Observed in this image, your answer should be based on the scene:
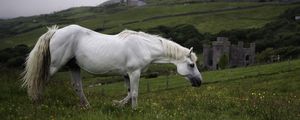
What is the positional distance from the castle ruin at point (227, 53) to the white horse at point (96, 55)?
330 ft

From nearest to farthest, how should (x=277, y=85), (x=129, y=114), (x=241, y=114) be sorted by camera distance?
(x=129, y=114), (x=241, y=114), (x=277, y=85)

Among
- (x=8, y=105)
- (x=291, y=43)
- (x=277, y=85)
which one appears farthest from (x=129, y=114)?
(x=291, y=43)

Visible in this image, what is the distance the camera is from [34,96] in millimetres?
12281

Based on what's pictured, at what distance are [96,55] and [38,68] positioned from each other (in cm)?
162

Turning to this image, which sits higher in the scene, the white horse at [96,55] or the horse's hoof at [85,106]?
the white horse at [96,55]

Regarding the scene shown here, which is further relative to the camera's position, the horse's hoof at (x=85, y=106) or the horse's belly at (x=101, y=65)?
the horse's belly at (x=101, y=65)

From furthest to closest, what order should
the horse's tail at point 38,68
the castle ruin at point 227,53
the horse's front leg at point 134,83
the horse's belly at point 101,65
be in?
the castle ruin at point 227,53 → the horse's belly at point 101,65 → the horse's front leg at point 134,83 → the horse's tail at point 38,68

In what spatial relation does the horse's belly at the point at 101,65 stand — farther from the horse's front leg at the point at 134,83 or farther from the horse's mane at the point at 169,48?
the horse's mane at the point at 169,48

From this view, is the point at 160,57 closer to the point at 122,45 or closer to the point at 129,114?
A: the point at 122,45

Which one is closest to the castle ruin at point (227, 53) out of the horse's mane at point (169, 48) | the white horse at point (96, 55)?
the horse's mane at point (169, 48)

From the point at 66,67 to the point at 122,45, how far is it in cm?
193

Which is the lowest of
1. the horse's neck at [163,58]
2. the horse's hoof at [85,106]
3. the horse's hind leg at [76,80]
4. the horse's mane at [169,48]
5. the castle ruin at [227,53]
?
the castle ruin at [227,53]

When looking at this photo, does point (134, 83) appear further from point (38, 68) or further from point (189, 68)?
point (38, 68)

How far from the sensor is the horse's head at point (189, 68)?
1348cm
